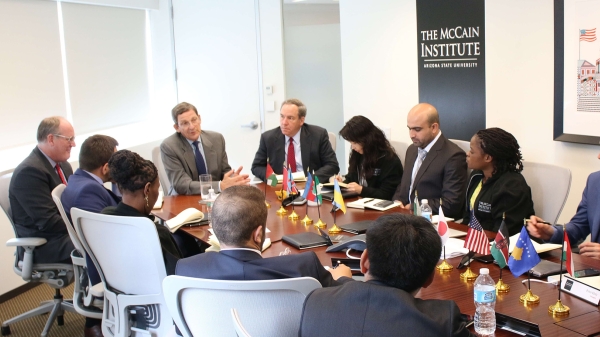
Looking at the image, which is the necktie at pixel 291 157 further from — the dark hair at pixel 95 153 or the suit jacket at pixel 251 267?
the suit jacket at pixel 251 267

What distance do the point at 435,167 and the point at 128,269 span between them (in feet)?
7.43

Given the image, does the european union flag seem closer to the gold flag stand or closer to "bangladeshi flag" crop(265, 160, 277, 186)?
the gold flag stand

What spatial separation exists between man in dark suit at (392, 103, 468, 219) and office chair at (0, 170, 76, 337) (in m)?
2.34

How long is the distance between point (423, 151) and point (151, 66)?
438 cm

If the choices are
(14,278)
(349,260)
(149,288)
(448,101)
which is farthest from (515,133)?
(14,278)

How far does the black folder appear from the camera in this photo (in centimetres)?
325

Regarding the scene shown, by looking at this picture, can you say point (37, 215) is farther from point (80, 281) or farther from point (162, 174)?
point (162, 174)

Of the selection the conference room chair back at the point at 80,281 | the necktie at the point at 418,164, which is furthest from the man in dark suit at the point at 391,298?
the necktie at the point at 418,164

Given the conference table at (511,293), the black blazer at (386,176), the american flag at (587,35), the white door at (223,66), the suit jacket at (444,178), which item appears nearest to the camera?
the conference table at (511,293)

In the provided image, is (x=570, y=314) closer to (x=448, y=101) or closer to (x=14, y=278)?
(x=448, y=101)

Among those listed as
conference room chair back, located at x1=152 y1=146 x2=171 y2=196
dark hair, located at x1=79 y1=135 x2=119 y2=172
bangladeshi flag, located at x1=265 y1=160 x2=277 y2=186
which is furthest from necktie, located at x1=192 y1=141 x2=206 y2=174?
dark hair, located at x1=79 y1=135 x2=119 y2=172

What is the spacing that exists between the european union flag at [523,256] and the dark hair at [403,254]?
71 centimetres

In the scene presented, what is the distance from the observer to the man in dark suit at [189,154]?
491 cm

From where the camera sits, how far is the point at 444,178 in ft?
14.0
